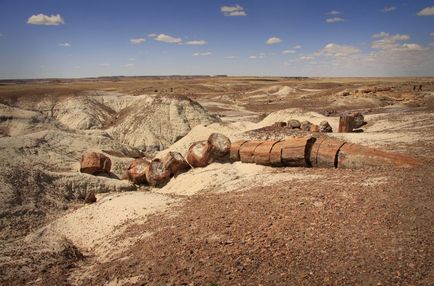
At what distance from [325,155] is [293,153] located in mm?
806

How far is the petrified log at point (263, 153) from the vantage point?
9914 millimetres

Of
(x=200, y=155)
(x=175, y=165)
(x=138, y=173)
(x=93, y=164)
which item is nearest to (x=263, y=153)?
(x=200, y=155)

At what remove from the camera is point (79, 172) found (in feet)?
38.3

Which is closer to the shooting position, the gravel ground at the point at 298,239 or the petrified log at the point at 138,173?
the gravel ground at the point at 298,239

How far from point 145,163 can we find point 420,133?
957 centimetres

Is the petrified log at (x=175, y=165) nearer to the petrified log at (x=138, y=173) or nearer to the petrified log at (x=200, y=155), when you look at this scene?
the petrified log at (x=200, y=155)

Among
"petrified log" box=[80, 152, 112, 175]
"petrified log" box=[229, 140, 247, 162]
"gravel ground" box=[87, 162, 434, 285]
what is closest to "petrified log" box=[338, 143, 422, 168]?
"gravel ground" box=[87, 162, 434, 285]

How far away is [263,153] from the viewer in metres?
10.0

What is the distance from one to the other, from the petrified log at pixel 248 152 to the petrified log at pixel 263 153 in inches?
5.1

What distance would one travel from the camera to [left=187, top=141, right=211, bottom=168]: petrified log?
11.1 metres

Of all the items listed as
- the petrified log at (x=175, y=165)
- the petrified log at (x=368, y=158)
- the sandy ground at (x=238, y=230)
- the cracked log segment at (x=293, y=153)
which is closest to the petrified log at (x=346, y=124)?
the sandy ground at (x=238, y=230)

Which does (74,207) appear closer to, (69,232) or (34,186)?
(34,186)

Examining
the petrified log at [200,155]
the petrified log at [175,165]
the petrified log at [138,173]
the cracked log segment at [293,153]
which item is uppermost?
the cracked log segment at [293,153]

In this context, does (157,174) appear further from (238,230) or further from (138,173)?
(238,230)
